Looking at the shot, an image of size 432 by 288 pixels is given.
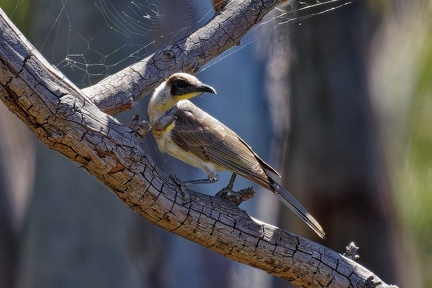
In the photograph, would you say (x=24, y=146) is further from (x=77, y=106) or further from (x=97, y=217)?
(x=77, y=106)

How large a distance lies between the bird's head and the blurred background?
1008 mm

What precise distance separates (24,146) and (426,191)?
1601 mm

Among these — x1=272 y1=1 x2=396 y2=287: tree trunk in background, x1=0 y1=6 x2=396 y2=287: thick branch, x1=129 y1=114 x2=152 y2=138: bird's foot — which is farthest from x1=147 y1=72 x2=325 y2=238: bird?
x1=272 y1=1 x2=396 y2=287: tree trunk in background

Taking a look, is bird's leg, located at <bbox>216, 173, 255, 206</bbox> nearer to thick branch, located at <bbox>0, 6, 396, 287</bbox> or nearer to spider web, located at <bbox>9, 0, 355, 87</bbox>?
thick branch, located at <bbox>0, 6, 396, 287</bbox>

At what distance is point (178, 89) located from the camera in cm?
195

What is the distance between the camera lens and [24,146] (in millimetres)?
3129

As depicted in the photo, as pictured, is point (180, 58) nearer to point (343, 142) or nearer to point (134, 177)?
point (134, 177)

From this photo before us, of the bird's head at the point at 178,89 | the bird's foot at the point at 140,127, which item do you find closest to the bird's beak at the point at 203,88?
the bird's head at the point at 178,89

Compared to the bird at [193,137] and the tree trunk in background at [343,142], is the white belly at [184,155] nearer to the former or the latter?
the bird at [193,137]

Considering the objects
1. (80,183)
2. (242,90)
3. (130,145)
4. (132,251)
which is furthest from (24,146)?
(130,145)

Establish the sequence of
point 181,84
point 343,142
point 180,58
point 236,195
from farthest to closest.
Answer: point 343,142, point 180,58, point 181,84, point 236,195

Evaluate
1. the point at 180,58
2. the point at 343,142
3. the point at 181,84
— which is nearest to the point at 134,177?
the point at 181,84

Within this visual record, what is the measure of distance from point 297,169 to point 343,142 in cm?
23

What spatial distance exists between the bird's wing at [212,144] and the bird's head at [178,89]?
0.22 ft
